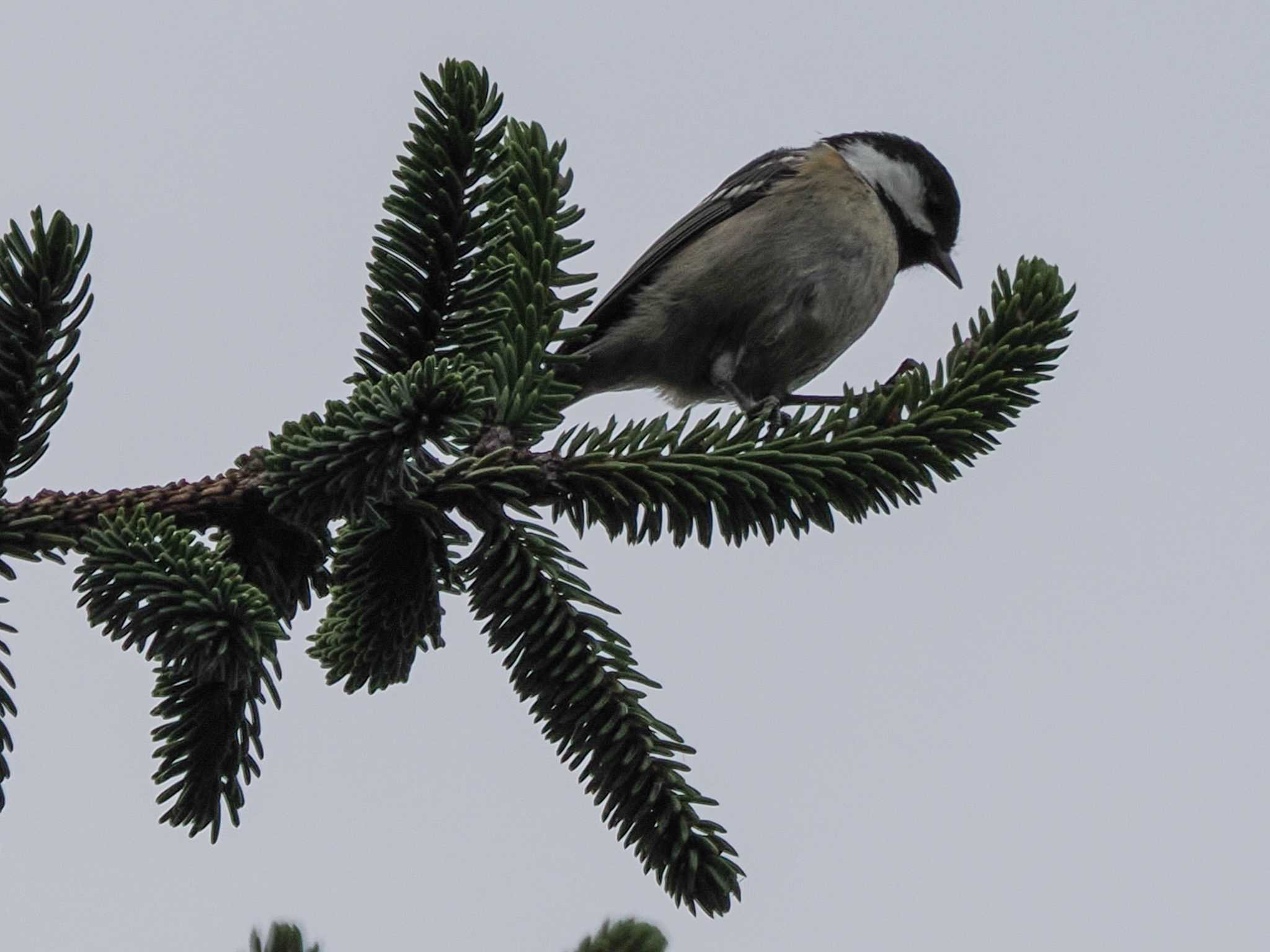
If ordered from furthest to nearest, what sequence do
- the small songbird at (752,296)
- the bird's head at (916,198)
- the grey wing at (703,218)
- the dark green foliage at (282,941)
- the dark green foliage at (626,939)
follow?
1. the bird's head at (916,198)
2. the grey wing at (703,218)
3. the small songbird at (752,296)
4. the dark green foliage at (626,939)
5. the dark green foliage at (282,941)

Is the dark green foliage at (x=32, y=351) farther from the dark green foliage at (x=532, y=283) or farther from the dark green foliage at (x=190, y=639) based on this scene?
the dark green foliage at (x=532, y=283)

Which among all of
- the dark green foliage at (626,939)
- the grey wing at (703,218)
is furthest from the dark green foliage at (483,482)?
the grey wing at (703,218)

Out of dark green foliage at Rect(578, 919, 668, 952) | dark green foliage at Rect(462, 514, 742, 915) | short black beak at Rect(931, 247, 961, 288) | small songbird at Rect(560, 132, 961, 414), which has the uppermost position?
short black beak at Rect(931, 247, 961, 288)

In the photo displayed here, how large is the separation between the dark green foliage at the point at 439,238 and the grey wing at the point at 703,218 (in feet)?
7.39

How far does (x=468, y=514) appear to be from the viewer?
6.19ft

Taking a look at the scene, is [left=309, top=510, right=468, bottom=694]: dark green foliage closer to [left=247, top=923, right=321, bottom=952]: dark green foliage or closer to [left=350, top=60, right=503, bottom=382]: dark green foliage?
[left=350, top=60, right=503, bottom=382]: dark green foliage

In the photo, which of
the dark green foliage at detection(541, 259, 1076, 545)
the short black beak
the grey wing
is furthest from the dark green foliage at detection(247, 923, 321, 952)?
the short black beak

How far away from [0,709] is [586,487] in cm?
78

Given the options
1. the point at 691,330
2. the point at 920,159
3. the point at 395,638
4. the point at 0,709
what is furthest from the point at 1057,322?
the point at 920,159

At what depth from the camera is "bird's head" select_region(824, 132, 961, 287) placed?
4859 mm

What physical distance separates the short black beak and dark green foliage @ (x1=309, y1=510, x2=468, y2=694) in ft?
11.2

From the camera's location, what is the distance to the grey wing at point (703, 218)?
14.2 ft

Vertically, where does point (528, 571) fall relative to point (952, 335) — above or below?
below

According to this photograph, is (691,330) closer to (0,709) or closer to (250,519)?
(250,519)
